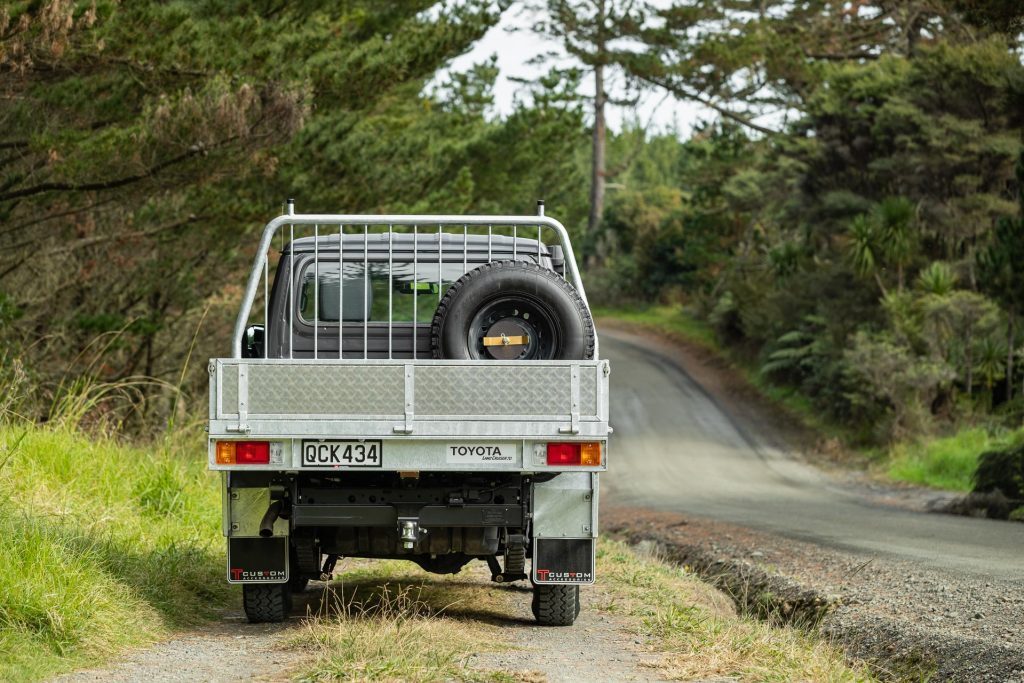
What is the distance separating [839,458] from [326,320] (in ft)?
63.6

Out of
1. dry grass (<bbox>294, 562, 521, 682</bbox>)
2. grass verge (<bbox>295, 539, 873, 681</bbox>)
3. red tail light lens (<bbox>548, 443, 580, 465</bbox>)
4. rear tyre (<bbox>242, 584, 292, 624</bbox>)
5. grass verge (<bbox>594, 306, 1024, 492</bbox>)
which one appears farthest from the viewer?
grass verge (<bbox>594, 306, 1024, 492</bbox>)

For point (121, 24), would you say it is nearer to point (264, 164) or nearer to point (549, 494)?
point (264, 164)

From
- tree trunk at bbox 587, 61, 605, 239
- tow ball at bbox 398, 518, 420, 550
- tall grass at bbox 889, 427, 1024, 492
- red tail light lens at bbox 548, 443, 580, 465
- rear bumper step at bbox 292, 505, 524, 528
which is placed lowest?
tall grass at bbox 889, 427, 1024, 492

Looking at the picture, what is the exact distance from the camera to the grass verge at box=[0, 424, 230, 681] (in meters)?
6.28

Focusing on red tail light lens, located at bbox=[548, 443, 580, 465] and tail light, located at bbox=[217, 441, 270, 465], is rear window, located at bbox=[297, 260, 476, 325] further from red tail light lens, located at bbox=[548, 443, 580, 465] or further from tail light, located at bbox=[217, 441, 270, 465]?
red tail light lens, located at bbox=[548, 443, 580, 465]

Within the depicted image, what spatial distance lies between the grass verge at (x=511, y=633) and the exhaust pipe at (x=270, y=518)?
51 centimetres

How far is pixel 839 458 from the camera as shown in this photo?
25906 millimetres

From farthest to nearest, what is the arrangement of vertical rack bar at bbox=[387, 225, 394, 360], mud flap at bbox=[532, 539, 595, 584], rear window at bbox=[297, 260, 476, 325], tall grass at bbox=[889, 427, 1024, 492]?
tall grass at bbox=[889, 427, 1024, 492], rear window at bbox=[297, 260, 476, 325], vertical rack bar at bbox=[387, 225, 394, 360], mud flap at bbox=[532, 539, 595, 584]

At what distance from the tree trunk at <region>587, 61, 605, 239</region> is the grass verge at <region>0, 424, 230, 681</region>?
121ft

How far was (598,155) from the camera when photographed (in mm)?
54125

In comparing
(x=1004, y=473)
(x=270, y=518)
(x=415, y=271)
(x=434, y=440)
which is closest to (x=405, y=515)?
(x=434, y=440)

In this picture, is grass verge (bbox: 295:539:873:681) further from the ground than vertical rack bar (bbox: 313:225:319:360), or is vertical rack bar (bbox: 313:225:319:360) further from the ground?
vertical rack bar (bbox: 313:225:319:360)

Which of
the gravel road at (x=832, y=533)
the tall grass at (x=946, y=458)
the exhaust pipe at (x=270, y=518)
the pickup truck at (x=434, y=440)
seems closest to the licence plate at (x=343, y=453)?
the pickup truck at (x=434, y=440)

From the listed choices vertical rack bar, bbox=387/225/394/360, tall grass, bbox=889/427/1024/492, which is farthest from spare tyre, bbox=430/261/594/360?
tall grass, bbox=889/427/1024/492
